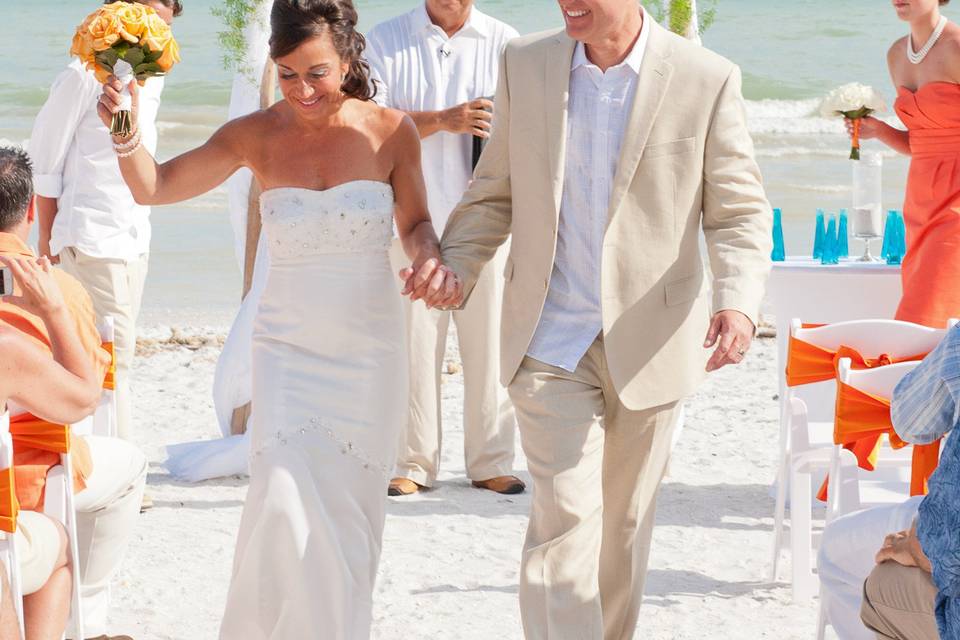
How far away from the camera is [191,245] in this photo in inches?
670

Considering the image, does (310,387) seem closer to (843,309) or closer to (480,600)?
(480,600)

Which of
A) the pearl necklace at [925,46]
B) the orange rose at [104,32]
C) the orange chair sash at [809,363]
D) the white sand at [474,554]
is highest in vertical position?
the pearl necklace at [925,46]

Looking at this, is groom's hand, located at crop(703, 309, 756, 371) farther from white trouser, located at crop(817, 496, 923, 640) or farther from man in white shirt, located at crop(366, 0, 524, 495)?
man in white shirt, located at crop(366, 0, 524, 495)

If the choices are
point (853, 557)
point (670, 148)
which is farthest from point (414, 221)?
point (853, 557)

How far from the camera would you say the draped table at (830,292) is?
6957 mm

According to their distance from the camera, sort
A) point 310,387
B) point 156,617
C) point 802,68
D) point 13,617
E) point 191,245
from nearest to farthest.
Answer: point 13,617, point 310,387, point 156,617, point 191,245, point 802,68

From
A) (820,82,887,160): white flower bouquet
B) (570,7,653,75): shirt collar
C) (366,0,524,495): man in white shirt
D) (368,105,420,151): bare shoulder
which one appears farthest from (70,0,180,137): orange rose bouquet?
(820,82,887,160): white flower bouquet

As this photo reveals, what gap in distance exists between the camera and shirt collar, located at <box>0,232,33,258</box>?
441 cm

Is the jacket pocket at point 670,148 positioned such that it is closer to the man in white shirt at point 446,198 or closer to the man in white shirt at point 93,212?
the man in white shirt at point 446,198

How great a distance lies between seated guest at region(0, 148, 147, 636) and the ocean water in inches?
303

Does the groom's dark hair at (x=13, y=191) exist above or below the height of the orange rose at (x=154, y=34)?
below

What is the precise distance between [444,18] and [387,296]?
111 inches

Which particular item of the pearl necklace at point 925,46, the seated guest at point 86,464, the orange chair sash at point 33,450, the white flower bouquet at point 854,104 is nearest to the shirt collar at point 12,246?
the seated guest at point 86,464

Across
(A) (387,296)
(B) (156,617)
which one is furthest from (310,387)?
(B) (156,617)
